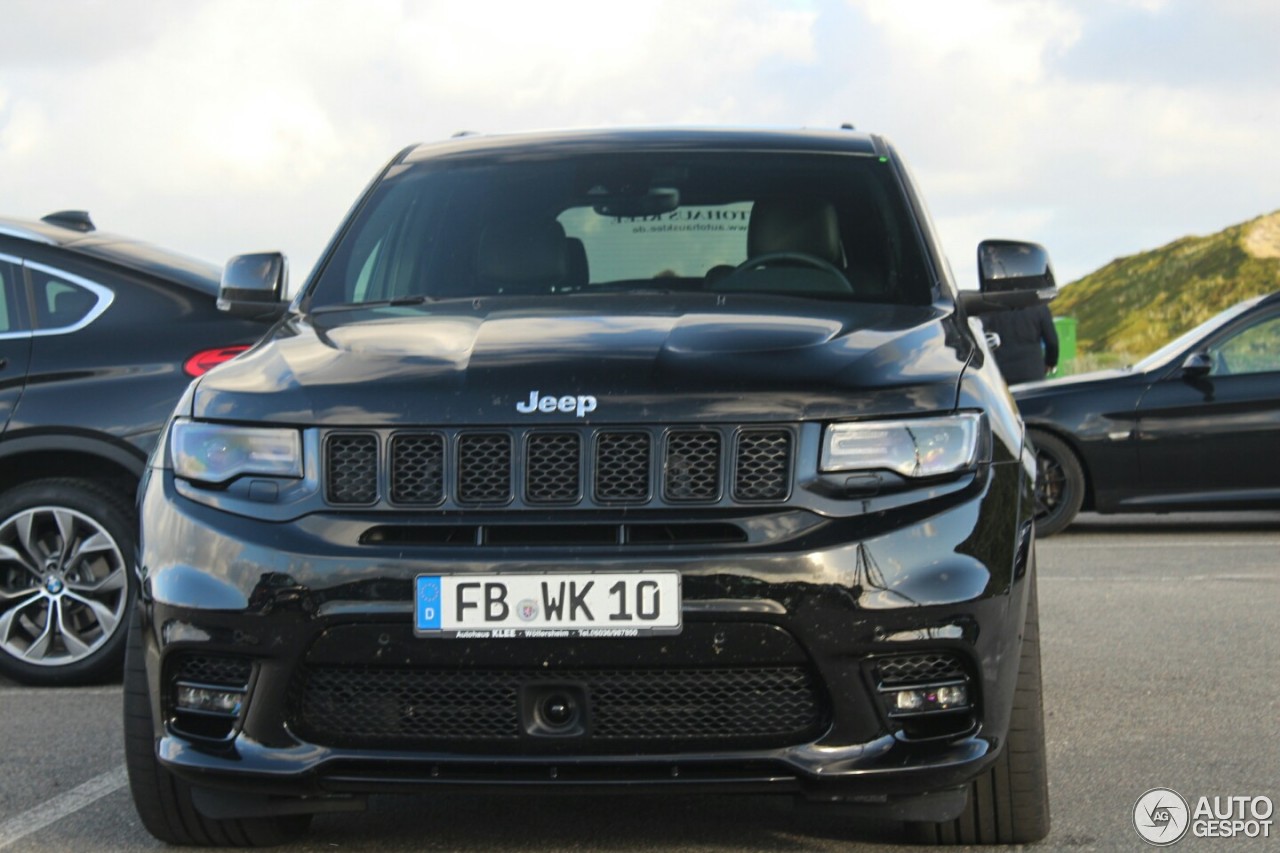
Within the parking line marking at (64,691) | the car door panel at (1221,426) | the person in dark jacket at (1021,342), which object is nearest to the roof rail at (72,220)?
the parking line marking at (64,691)

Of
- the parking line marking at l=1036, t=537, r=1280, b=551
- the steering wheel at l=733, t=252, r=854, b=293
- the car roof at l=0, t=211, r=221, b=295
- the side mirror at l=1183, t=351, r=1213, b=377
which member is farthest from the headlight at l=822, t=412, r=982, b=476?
the side mirror at l=1183, t=351, r=1213, b=377

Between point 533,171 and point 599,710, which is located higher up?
point 533,171

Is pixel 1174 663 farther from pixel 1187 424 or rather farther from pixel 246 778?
pixel 1187 424

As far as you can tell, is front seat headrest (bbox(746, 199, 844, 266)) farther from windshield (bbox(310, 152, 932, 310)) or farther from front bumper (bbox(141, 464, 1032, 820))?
front bumper (bbox(141, 464, 1032, 820))

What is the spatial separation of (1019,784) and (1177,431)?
8644 mm

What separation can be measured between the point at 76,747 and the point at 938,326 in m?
2.92

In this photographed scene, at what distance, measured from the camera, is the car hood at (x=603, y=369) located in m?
4.36

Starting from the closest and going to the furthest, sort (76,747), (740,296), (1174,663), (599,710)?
1. (599,710)
2. (740,296)
3. (76,747)
4. (1174,663)

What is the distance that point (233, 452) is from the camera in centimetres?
448

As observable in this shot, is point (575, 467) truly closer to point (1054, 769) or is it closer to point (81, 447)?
point (1054, 769)

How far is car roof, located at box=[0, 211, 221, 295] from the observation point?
7.66 meters

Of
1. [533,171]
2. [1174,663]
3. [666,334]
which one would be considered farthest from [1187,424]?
[666,334]

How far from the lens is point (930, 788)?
4.33 metres

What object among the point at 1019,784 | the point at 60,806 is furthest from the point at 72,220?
the point at 1019,784
